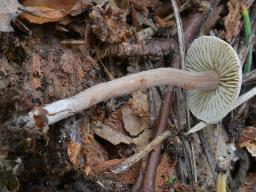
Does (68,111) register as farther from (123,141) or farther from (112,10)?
(112,10)

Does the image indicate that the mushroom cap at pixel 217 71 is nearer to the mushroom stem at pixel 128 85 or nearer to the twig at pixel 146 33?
the mushroom stem at pixel 128 85

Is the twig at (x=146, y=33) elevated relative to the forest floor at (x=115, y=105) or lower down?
elevated

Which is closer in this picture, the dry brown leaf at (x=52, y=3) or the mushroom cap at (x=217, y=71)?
the dry brown leaf at (x=52, y=3)

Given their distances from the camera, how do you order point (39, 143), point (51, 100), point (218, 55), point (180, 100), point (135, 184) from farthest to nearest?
point (180, 100), point (218, 55), point (135, 184), point (51, 100), point (39, 143)

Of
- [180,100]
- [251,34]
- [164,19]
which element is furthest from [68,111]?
[251,34]

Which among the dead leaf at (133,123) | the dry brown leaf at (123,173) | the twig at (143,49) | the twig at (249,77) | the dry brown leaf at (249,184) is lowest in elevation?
the dry brown leaf at (249,184)

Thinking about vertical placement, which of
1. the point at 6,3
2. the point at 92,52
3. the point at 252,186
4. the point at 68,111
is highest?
the point at 6,3

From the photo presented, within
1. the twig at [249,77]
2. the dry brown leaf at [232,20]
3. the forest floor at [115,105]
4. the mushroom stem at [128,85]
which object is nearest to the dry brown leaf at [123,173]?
the forest floor at [115,105]
